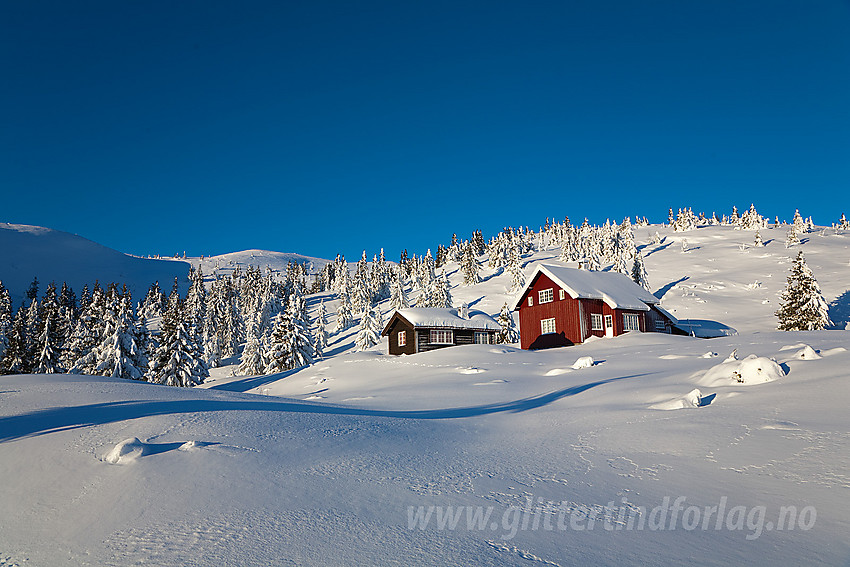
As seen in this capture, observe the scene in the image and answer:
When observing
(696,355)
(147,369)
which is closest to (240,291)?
(147,369)

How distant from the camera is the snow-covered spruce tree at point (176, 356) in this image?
144 feet

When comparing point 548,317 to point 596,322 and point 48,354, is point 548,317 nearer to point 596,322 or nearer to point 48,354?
point 596,322

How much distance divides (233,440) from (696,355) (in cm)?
2415

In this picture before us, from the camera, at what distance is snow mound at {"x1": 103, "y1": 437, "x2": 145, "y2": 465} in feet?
25.3

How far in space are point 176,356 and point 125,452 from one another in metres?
40.7

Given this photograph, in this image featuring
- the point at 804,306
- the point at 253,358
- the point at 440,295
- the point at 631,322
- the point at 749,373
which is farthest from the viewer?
the point at 440,295

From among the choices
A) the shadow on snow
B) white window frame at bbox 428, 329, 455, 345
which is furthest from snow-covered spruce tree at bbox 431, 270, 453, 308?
the shadow on snow

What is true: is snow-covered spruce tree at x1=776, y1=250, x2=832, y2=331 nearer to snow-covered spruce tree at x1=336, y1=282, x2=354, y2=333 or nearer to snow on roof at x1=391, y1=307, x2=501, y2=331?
snow on roof at x1=391, y1=307, x2=501, y2=331

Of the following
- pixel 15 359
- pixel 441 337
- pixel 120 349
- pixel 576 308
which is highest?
pixel 576 308

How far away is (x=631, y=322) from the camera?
45625 millimetres

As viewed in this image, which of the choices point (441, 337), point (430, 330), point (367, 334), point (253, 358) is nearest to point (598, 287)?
point (441, 337)

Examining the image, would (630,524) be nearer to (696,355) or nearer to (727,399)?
(727,399)

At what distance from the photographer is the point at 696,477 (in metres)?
7.54

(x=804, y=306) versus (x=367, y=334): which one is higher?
(x=804, y=306)
